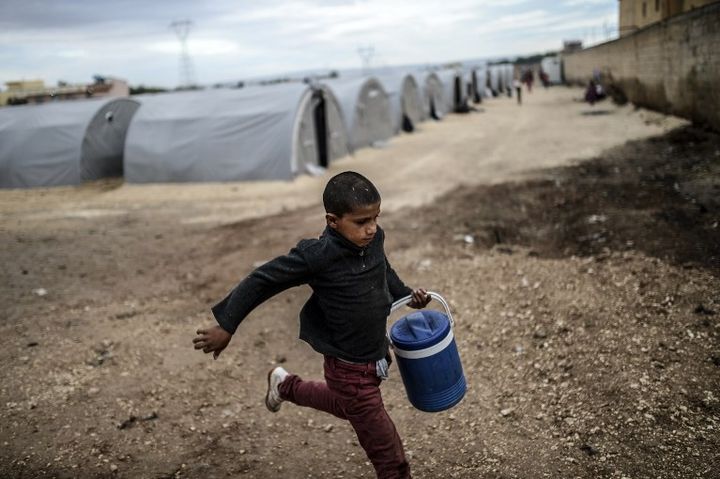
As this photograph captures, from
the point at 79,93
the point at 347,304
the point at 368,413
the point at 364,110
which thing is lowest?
the point at 368,413

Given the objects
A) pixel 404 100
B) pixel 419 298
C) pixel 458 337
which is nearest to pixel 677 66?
pixel 404 100

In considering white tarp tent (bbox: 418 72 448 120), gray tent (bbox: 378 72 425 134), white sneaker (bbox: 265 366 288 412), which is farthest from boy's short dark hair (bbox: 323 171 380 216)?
white tarp tent (bbox: 418 72 448 120)

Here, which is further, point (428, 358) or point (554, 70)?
point (554, 70)

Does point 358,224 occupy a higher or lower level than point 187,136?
lower

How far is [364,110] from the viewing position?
18031mm

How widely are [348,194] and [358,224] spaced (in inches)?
5.3

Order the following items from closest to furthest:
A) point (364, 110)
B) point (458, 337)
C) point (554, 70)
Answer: point (458, 337) → point (364, 110) → point (554, 70)

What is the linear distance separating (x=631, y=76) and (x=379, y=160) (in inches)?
493

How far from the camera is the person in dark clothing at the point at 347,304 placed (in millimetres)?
2215

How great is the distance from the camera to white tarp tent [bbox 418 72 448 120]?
87.1 ft

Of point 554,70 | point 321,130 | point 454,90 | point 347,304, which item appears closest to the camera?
point 347,304

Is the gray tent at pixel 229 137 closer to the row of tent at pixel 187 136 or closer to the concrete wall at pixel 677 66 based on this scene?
the row of tent at pixel 187 136

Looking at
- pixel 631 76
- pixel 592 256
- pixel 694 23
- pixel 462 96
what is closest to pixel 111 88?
pixel 462 96

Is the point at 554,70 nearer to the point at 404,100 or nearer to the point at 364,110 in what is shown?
the point at 404,100
